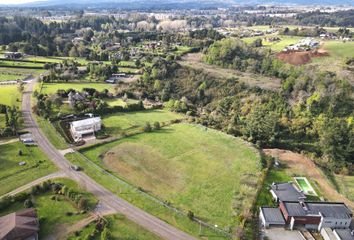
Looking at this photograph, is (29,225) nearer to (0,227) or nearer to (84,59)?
(0,227)

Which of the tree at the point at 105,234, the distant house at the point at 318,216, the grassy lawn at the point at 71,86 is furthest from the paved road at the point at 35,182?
the grassy lawn at the point at 71,86

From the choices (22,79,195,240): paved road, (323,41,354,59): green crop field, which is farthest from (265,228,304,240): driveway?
(323,41,354,59): green crop field

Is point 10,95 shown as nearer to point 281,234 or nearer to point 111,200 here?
point 111,200

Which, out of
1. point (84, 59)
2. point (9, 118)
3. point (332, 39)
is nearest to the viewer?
point (9, 118)

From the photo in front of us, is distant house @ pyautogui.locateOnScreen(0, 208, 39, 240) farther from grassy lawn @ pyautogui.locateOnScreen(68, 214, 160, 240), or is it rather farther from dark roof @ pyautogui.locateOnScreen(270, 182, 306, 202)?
dark roof @ pyautogui.locateOnScreen(270, 182, 306, 202)

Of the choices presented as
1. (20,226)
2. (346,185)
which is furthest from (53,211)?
(346,185)

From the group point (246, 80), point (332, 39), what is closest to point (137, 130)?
point (246, 80)

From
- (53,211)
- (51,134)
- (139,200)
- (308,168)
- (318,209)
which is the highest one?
(318,209)
